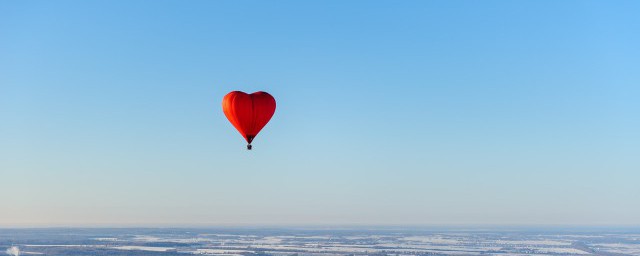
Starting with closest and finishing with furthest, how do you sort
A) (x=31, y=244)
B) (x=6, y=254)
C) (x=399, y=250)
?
(x=6, y=254)
(x=399, y=250)
(x=31, y=244)

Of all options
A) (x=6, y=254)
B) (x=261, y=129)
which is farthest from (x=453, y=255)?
(x=261, y=129)

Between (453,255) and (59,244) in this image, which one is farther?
Result: (59,244)

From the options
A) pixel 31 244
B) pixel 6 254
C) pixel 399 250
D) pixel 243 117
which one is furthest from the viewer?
pixel 31 244

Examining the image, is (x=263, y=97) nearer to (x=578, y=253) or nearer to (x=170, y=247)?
(x=578, y=253)

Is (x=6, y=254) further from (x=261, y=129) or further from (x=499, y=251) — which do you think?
(x=261, y=129)

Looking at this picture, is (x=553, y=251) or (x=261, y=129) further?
(x=553, y=251)

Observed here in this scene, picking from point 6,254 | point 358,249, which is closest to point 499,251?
point 358,249
